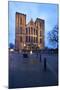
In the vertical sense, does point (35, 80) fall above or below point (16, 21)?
below

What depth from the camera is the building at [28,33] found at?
2.85 meters

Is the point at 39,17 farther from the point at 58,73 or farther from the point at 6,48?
the point at 58,73

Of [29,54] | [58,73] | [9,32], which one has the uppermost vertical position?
[9,32]

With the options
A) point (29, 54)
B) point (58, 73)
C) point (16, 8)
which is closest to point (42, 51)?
point (29, 54)

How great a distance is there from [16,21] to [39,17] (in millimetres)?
311

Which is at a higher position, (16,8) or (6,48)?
(16,8)

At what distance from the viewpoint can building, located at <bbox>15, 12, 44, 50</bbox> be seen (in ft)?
9.35

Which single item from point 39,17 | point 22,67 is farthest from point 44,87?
point 39,17

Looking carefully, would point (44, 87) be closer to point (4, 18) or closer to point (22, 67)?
point (22, 67)

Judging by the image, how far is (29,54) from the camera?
288 centimetres

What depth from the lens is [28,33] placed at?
113 inches

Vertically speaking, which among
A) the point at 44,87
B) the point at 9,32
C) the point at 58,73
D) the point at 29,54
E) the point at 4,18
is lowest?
the point at 44,87

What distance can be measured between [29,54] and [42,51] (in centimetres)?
18

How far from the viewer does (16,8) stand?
2.83 metres
